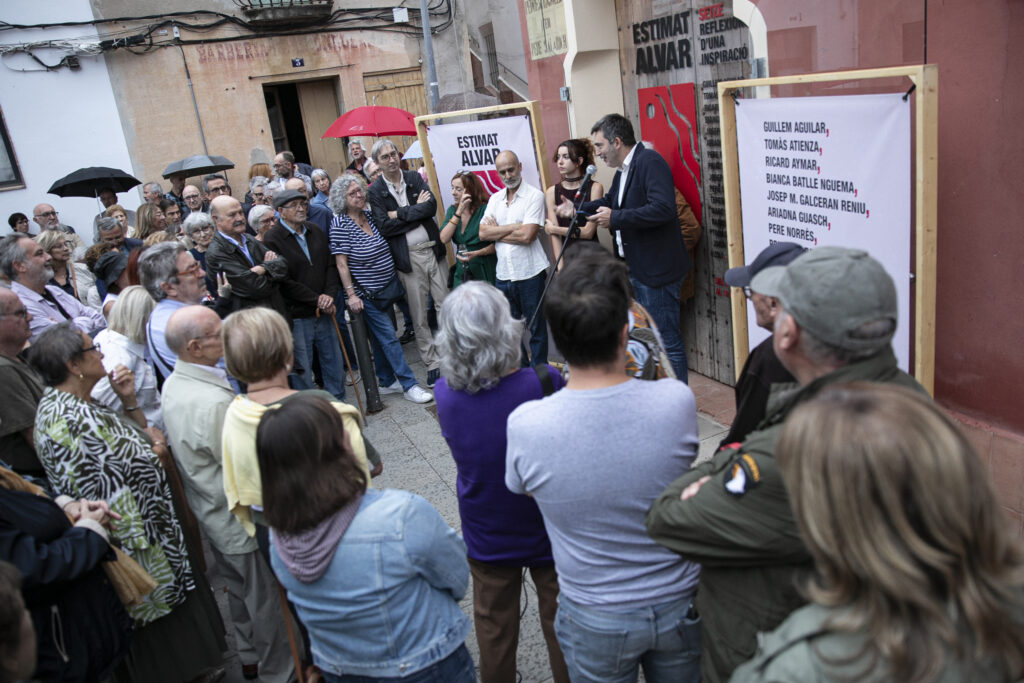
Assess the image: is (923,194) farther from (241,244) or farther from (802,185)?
(241,244)

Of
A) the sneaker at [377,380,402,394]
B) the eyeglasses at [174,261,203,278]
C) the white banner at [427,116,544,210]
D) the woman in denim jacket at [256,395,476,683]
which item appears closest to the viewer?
the woman in denim jacket at [256,395,476,683]

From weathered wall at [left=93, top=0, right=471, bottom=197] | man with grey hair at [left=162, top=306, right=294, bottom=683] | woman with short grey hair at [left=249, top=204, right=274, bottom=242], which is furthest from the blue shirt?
weathered wall at [left=93, top=0, right=471, bottom=197]

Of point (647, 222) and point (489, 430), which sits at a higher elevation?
point (647, 222)

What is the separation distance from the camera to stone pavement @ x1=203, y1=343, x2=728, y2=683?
3.30 meters

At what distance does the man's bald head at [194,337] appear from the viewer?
3031mm

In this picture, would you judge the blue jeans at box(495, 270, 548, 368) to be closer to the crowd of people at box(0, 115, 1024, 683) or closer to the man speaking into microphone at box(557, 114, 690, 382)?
the man speaking into microphone at box(557, 114, 690, 382)

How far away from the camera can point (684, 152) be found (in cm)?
539

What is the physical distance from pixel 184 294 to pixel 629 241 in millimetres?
2757

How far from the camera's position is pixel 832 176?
3.27 meters

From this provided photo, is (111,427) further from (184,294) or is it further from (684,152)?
(684,152)

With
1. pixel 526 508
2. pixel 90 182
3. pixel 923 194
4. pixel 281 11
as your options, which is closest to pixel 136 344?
pixel 526 508

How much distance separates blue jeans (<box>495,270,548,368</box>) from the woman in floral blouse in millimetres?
3216

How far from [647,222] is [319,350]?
2.88 meters

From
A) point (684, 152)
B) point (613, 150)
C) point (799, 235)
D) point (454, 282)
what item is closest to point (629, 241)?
point (613, 150)
